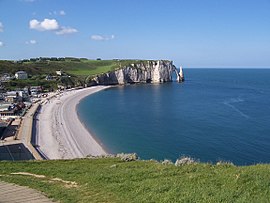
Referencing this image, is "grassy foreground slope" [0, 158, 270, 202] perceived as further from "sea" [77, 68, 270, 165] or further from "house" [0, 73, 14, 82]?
"house" [0, 73, 14, 82]

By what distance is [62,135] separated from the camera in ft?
171

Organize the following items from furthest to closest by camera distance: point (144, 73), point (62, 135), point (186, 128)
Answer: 1. point (144, 73)
2. point (186, 128)
3. point (62, 135)

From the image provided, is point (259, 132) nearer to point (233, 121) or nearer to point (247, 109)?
point (233, 121)

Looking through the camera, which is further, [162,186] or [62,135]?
[62,135]

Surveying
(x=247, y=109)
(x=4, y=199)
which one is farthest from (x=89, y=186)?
(x=247, y=109)

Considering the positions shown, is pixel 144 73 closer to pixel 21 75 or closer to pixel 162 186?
pixel 21 75

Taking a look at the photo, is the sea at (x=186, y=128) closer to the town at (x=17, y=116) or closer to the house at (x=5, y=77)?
the town at (x=17, y=116)

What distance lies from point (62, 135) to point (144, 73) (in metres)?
123

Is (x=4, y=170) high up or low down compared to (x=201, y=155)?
up

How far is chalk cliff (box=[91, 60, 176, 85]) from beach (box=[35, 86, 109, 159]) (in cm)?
8249

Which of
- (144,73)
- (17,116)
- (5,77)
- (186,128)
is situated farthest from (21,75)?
(186,128)

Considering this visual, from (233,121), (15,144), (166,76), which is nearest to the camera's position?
(15,144)

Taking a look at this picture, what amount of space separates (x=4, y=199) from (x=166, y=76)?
549 ft

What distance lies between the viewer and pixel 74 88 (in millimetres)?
132125
